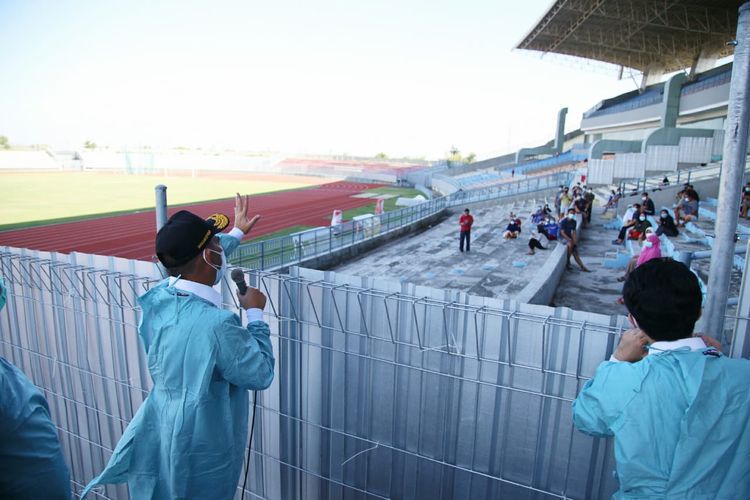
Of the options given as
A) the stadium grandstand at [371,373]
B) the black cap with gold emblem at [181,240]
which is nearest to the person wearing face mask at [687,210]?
the stadium grandstand at [371,373]

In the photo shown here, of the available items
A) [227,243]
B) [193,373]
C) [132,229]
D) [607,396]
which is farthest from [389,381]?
[132,229]

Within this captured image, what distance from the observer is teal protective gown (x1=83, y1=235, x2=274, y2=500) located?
221 cm

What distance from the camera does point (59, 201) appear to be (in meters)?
33.7

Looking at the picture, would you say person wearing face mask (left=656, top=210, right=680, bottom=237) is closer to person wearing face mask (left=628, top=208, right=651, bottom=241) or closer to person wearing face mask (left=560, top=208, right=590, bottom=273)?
person wearing face mask (left=628, top=208, right=651, bottom=241)

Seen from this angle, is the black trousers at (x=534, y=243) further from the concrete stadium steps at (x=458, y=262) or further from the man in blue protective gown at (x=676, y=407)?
the man in blue protective gown at (x=676, y=407)

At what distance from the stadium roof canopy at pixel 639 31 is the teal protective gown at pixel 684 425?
36030mm

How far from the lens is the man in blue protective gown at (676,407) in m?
1.68

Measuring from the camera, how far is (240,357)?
221 cm

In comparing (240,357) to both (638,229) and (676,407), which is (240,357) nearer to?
(676,407)

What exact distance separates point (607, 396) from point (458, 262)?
1283 centimetres

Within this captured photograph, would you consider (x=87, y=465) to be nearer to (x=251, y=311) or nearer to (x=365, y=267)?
(x=251, y=311)

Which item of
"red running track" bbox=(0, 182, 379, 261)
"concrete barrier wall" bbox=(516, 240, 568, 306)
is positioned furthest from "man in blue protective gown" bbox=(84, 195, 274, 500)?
"red running track" bbox=(0, 182, 379, 261)

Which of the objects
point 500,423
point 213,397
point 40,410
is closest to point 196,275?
point 213,397

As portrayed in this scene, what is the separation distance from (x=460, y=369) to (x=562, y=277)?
10.2 m
